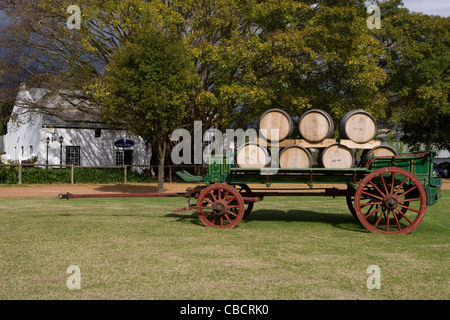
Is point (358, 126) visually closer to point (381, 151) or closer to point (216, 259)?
point (381, 151)

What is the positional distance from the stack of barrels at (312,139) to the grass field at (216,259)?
1.32 m

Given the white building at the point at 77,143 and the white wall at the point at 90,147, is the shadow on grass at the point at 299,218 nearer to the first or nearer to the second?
the white building at the point at 77,143

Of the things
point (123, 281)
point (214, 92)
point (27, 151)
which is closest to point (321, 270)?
point (123, 281)

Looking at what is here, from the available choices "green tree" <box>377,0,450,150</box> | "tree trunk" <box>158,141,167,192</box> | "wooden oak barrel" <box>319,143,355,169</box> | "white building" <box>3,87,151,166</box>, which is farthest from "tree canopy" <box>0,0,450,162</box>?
"wooden oak barrel" <box>319,143,355,169</box>

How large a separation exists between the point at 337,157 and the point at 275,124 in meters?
1.34

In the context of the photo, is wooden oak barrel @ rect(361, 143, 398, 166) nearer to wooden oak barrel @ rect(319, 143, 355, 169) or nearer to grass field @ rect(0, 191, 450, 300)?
wooden oak barrel @ rect(319, 143, 355, 169)

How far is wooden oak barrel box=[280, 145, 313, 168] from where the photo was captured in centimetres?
846

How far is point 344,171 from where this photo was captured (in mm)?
8320

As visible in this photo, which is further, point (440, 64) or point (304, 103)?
point (440, 64)

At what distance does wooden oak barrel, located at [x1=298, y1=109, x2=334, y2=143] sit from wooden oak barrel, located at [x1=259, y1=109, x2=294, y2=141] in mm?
285

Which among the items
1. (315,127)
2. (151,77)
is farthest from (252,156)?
(151,77)

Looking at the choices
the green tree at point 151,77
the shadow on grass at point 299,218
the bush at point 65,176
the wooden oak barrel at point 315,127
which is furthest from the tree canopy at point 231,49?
the wooden oak barrel at point 315,127
